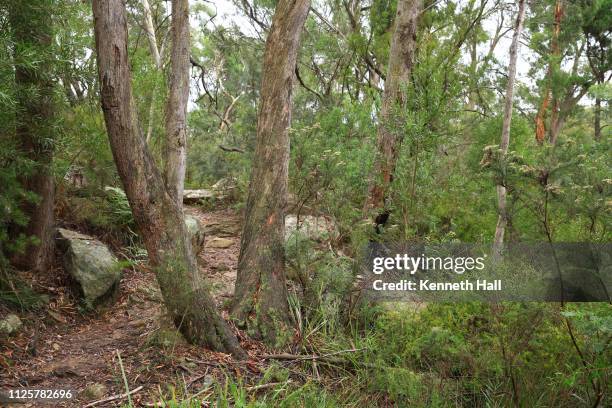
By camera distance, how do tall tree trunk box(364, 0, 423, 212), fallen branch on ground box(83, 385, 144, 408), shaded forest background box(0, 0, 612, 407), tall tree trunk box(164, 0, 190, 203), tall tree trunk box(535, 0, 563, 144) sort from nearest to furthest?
fallen branch on ground box(83, 385, 144, 408)
shaded forest background box(0, 0, 612, 407)
tall tree trunk box(364, 0, 423, 212)
tall tree trunk box(164, 0, 190, 203)
tall tree trunk box(535, 0, 563, 144)

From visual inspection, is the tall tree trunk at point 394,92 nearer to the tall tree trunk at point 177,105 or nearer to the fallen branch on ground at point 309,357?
the fallen branch on ground at point 309,357

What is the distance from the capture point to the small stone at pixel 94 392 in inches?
146

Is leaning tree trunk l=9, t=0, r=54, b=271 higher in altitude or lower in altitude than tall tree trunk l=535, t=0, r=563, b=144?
lower

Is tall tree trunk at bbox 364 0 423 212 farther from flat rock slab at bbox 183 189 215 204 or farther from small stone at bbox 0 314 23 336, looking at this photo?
flat rock slab at bbox 183 189 215 204

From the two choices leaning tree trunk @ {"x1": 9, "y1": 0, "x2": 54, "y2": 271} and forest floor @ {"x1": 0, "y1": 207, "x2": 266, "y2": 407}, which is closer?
forest floor @ {"x1": 0, "y1": 207, "x2": 266, "y2": 407}

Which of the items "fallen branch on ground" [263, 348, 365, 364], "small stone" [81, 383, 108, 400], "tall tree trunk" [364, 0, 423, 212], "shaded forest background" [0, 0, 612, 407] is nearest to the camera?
"small stone" [81, 383, 108, 400]

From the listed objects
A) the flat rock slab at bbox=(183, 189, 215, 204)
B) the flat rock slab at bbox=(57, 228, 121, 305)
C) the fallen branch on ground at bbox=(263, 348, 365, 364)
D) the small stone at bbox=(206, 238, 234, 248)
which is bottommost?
the fallen branch on ground at bbox=(263, 348, 365, 364)

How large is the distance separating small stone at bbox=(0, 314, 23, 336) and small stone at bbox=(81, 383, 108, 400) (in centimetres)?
107

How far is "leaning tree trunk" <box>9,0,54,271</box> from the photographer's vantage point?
445cm

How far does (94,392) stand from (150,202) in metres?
1.44

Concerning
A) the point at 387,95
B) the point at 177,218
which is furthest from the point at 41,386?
the point at 387,95

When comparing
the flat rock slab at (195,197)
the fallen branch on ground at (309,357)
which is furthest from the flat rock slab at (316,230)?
the flat rock slab at (195,197)

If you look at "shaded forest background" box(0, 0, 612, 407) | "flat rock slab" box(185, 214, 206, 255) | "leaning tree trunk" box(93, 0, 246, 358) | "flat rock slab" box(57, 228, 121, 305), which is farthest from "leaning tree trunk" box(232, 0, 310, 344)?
"flat rock slab" box(185, 214, 206, 255)

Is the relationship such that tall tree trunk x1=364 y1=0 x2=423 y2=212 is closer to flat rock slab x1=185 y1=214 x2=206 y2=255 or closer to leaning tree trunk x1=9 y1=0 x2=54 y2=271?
flat rock slab x1=185 y1=214 x2=206 y2=255
